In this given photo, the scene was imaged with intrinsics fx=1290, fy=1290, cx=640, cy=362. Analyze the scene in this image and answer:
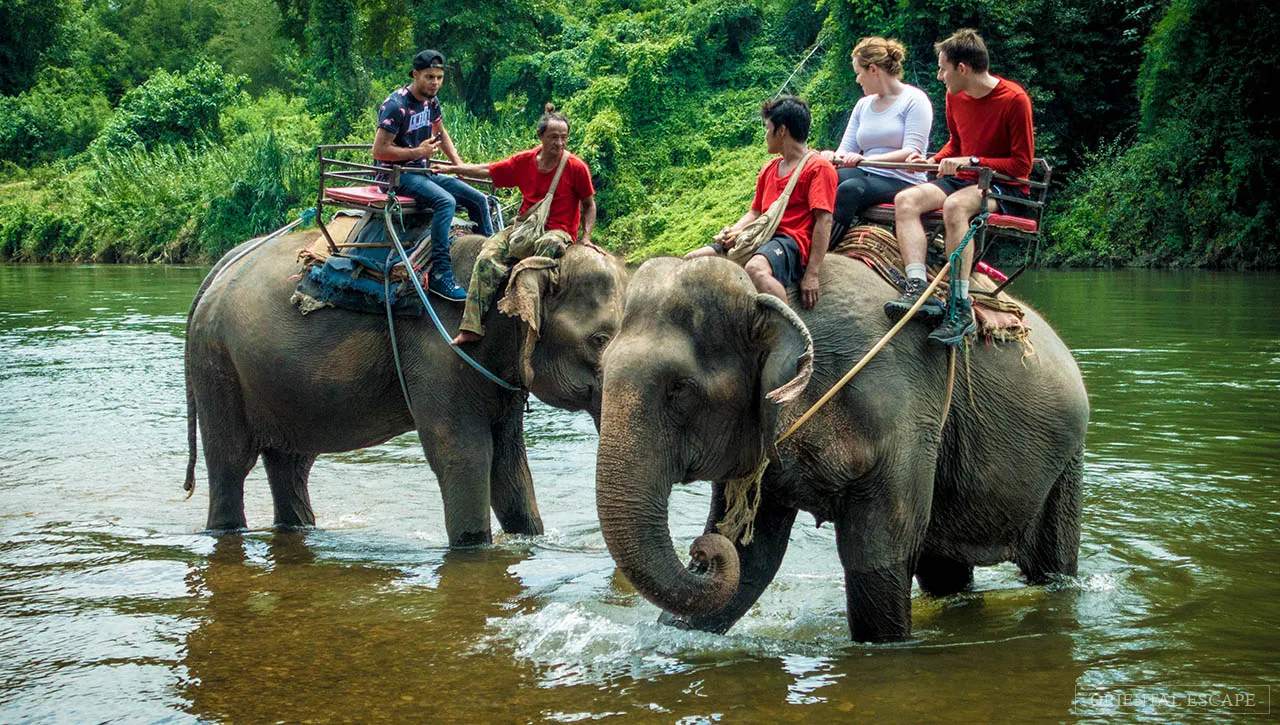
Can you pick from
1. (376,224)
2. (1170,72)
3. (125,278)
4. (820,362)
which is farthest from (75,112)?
(820,362)

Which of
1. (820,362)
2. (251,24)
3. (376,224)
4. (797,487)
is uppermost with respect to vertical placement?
(251,24)

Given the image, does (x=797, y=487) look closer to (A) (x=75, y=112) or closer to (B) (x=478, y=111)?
(B) (x=478, y=111)

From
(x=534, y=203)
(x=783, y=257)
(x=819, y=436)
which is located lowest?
(x=819, y=436)

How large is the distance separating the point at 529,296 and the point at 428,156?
→ 1533 mm

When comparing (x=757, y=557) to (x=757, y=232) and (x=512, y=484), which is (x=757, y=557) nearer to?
(x=757, y=232)

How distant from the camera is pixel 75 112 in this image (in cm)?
5772

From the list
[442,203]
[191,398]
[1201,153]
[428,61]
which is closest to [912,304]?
[442,203]

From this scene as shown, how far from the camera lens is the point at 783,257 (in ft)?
15.6

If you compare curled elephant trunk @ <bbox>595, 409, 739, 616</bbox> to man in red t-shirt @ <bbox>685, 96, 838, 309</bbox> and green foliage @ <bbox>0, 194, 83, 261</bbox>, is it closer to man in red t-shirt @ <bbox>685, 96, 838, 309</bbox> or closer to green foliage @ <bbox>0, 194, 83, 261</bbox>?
man in red t-shirt @ <bbox>685, 96, 838, 309</bbox>

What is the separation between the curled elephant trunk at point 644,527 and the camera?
13.8ft

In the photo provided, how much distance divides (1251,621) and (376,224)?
5045 mm

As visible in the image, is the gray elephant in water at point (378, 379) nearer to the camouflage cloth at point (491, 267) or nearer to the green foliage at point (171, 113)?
the camouflage cloth at point (491, 267)

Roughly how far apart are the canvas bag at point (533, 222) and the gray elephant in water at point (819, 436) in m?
2.22

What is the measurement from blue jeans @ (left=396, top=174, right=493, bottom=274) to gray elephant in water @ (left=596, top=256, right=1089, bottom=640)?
2.73 metres
